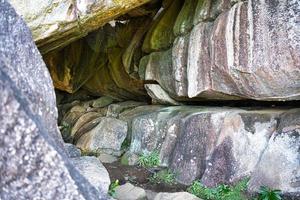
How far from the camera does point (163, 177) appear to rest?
27.2ft

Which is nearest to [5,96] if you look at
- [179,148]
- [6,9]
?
[6,9]

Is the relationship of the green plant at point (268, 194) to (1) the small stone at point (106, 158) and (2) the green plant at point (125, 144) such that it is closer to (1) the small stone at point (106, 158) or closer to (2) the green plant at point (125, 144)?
(1) the small stone at point (106, 158)

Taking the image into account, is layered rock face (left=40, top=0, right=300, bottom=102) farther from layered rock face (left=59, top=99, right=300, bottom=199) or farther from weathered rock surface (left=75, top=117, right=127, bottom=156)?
weathered rock surface (left=75, top=117, right=127, bottom=156)

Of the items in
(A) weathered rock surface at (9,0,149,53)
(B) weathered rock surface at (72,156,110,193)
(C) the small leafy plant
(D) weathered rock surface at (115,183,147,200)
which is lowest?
(C) the small leafy plant

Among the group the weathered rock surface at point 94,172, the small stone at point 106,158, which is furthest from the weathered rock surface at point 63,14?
the small stone at point 106,158

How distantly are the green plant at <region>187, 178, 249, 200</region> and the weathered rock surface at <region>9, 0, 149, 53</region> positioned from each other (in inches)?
147

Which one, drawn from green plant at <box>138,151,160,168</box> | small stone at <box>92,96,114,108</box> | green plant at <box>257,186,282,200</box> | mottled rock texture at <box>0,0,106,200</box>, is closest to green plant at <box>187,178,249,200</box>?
green plant at <box>257,186,282,200</box>

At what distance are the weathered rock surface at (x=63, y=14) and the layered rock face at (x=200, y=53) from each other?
180cm

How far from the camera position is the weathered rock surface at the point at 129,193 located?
23.2 ft

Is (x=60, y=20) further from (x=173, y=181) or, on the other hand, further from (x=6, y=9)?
(x=173, y=181)

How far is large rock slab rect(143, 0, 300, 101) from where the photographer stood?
20.7ft

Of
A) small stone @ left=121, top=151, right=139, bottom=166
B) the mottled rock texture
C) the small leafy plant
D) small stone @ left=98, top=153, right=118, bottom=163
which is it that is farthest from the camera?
the small leafy plant

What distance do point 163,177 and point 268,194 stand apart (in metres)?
2.56

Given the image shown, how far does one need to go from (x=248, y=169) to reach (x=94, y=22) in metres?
4.08
